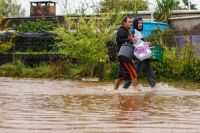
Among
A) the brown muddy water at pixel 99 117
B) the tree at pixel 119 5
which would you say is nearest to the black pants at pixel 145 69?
the brown muddy water at pixel 99 117

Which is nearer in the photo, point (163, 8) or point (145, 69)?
point (145, 69)

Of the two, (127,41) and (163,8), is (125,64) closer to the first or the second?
(127,41)

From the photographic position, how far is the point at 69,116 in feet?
16.7

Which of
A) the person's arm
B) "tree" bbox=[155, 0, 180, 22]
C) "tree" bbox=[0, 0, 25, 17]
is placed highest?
"tree" bbox=[0, 0, 25, 17]

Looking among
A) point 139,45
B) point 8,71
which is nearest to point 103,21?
point 8,71

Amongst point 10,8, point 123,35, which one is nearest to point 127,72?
point 123,35

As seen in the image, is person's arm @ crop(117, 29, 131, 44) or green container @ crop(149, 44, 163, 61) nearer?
person's arm @ crop(117, 29, 131, 44)

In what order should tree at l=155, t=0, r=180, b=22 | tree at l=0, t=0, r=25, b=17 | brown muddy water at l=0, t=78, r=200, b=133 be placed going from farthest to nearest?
tree at l=0, t=0, r=25, b=17
tree at l=155, t=0, r=180, b=22
brown muddy water at l=0, t=78, r=200, b=133

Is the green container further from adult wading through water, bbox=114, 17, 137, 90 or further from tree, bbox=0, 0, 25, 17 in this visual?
tree, bbox=0, 0, 25, 17

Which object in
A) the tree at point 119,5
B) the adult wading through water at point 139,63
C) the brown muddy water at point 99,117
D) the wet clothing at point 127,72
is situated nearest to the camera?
Answer: the brown muddy water at point 99,117

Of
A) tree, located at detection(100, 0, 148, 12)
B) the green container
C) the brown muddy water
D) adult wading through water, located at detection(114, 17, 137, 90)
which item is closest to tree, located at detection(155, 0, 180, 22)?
tree, located at detection(100, 0, 148, 12)

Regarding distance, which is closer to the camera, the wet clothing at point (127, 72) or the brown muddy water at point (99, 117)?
the brown muddy water at point (99, 117)

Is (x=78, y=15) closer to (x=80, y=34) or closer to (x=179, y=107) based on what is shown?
(x=80, y=34)

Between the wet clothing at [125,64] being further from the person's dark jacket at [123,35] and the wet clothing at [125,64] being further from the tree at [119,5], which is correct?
the tree at [119,5]
